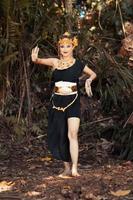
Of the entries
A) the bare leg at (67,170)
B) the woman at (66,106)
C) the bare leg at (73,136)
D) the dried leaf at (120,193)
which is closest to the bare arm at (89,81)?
the woman at (66,106)

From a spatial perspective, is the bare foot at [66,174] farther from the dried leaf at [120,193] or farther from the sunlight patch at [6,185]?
the dried leaf at [120,193]

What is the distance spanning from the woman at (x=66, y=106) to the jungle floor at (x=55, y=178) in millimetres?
324

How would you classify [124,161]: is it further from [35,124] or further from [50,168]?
[35,124]

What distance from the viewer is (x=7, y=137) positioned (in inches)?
383

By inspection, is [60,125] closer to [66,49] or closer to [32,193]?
[66,49]

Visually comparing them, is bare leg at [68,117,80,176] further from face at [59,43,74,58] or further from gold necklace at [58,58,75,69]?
face at [59,43,74,58]

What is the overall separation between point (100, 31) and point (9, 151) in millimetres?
3630

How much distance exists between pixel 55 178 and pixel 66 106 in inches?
35.0

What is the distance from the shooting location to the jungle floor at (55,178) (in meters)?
6.13

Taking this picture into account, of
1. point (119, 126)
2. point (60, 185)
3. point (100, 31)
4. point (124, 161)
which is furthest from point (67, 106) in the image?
point (100, 31)

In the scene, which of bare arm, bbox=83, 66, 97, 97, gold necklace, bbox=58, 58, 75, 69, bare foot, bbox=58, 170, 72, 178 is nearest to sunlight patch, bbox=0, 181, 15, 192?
bare foot, bbox=58, 170, 72, 178

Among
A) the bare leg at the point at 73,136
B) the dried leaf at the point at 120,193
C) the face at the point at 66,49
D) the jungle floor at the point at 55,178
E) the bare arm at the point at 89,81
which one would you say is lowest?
the jungle floor at the point at 55,178

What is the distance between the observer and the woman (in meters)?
6.96

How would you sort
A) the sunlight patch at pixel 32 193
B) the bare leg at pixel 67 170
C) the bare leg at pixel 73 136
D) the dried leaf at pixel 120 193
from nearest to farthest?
the dried leaf at pixel 120 193, the sunlight patch at pixel 32 193, the bare leg at pixel 73 136, the bare leg at pixel 67 170
